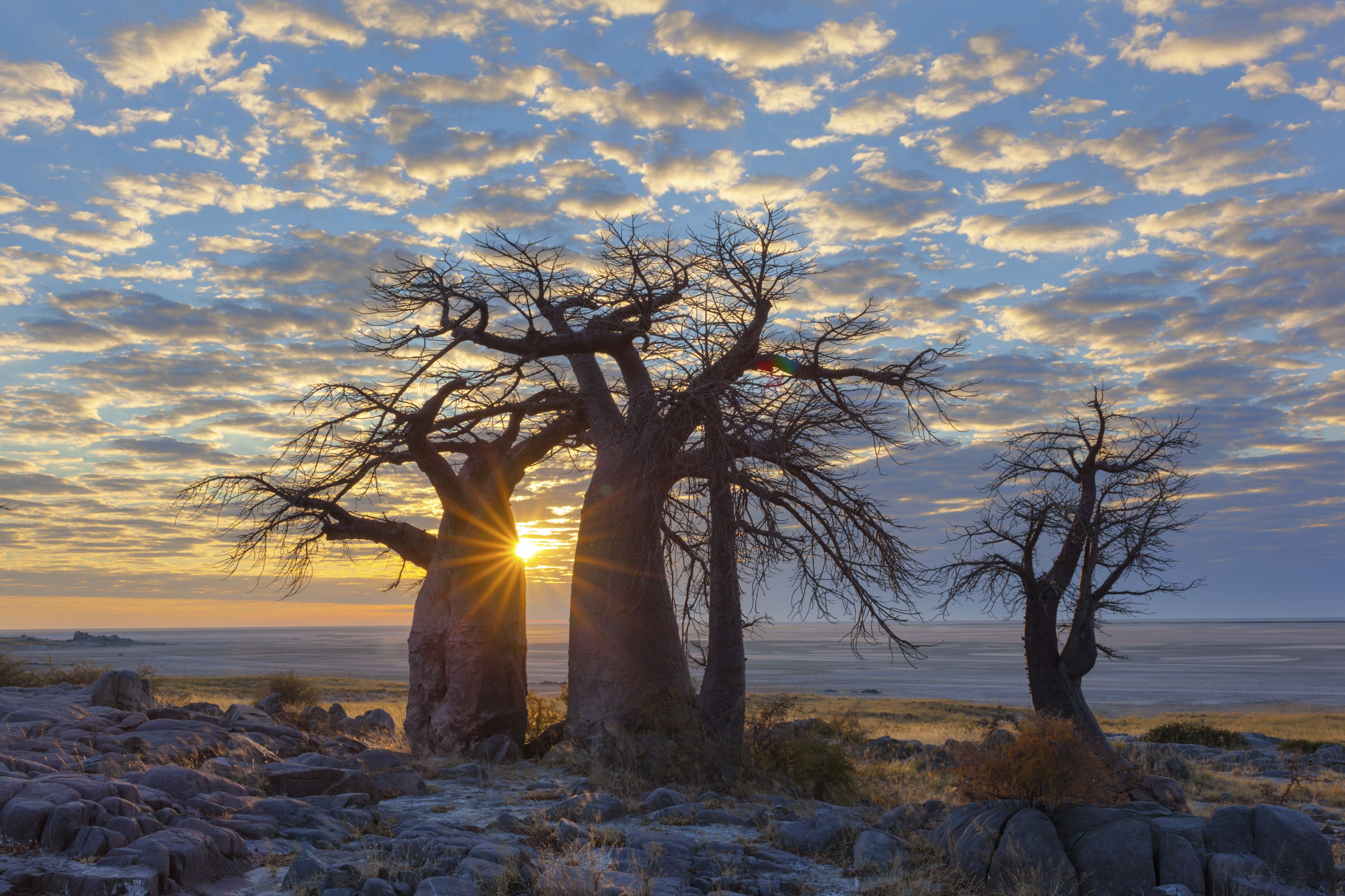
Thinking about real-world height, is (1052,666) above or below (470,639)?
below

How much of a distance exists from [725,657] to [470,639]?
14.3 ft

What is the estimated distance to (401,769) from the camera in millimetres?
10883

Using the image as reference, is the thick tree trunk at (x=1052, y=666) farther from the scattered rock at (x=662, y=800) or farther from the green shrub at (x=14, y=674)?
the green shrub at (x=14, y=674)

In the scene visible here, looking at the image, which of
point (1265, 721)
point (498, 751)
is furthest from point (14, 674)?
point (1265, 721)

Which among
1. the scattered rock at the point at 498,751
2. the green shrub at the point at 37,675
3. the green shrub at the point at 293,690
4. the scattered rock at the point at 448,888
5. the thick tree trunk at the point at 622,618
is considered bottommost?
the green shrub at the point at 293,690

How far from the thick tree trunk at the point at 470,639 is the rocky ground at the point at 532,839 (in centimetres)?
302

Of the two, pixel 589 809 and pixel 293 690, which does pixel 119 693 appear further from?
pixel 293 690

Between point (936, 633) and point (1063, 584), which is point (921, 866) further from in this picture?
point (936, 633)

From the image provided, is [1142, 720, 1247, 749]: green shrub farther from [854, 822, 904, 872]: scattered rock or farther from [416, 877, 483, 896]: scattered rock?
[416, 877, 483, 896]: scattered rock

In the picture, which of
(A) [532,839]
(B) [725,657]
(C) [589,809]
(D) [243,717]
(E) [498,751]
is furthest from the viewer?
(D) [243,717]

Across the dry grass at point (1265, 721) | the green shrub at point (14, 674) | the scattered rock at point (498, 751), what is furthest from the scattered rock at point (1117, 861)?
the dry grass at point (1265, 721)

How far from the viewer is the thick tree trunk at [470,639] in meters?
13.7

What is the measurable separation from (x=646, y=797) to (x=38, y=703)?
962 cm

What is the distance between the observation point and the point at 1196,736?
22.6 metres
